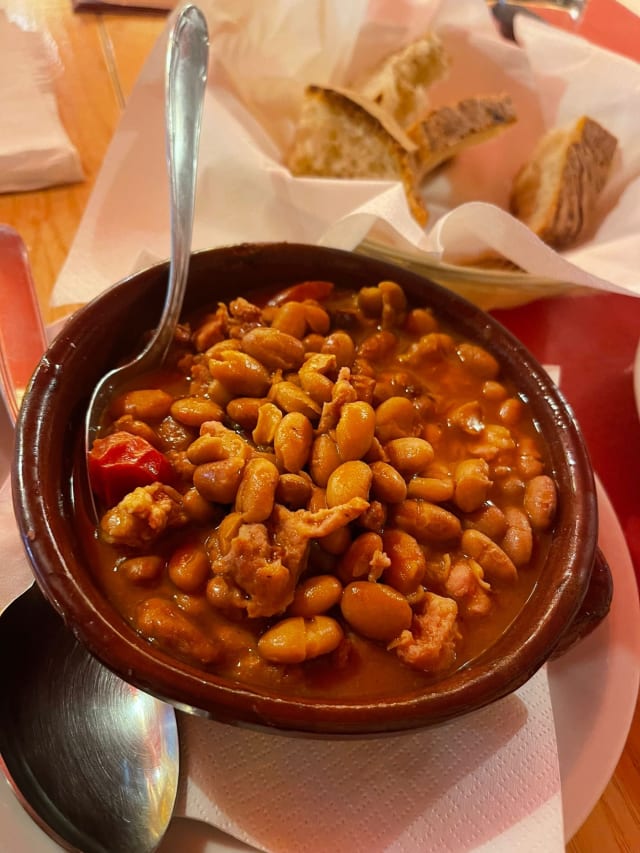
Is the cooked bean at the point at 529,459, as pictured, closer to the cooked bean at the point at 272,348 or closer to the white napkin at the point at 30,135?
the cooked bean at the point at 272,348

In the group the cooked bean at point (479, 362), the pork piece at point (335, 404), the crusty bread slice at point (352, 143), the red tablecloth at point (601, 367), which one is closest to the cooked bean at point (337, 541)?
the pork piece at point (335, 404)

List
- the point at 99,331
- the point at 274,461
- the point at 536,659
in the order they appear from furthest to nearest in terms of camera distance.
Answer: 1. the point at 99,331
2. the point at 274,461
3. the point at 536,659

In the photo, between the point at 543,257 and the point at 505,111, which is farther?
the point at 505,111

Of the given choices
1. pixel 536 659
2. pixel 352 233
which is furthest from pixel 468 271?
pixel 536 659

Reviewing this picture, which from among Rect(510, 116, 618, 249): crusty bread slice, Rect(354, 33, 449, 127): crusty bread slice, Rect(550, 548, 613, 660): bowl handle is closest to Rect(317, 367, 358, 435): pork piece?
Rect(550, 548, 613, 660): bowl handle

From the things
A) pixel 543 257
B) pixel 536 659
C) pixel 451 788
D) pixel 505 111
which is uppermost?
pixel 505 111

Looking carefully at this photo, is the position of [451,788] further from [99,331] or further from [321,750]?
[99,331]

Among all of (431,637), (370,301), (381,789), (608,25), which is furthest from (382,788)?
(608,25)

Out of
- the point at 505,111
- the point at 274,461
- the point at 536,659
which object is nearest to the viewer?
the point at 536,659
